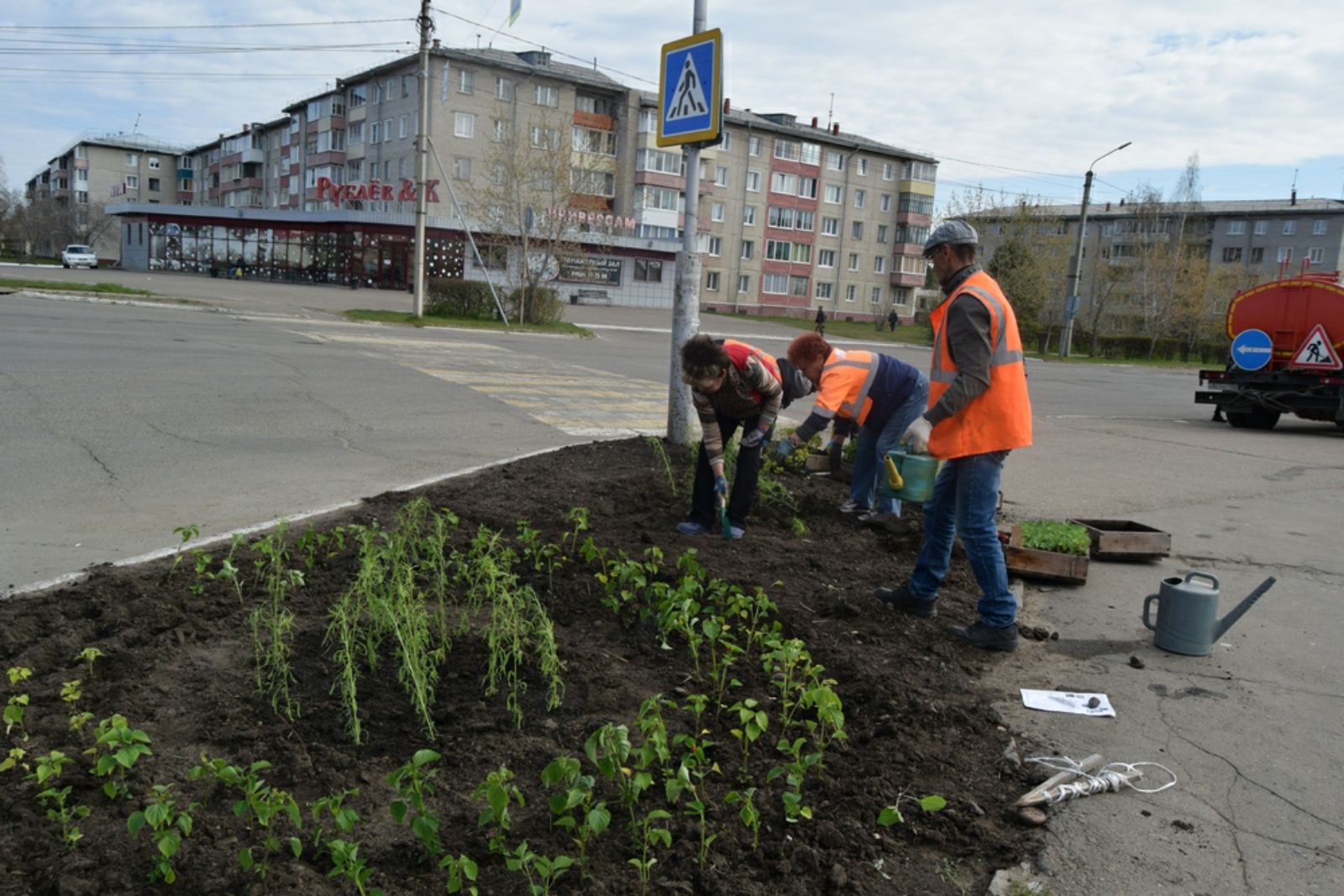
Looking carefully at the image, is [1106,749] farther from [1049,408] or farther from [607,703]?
[1049,408]

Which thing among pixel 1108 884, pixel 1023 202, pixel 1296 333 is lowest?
pixel 1108 884

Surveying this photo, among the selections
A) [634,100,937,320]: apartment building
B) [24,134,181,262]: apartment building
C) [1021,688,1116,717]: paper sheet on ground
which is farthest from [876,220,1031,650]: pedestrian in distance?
[24,134,181,262]: apartment building

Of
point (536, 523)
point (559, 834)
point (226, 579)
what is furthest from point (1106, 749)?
point (226, 579)

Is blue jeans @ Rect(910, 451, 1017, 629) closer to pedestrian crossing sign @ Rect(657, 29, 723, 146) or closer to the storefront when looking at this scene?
pedestrian crossing sign @ Rect(657, 29, 723, 146)

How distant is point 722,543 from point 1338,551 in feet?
17.0

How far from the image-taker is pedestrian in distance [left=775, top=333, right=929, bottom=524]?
6477mm

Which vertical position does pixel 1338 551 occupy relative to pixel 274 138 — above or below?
below

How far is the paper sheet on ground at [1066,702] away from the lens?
414cm

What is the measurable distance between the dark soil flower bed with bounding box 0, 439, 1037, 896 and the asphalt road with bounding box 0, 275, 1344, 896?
0.38 m

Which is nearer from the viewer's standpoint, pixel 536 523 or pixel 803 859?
pixel 803 859

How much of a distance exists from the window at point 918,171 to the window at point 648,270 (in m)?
29.2

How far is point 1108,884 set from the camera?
2867mm

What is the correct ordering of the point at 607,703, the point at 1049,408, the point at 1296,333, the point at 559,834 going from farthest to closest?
the point at 1049,408 < the point at 1296,333 < the point at 607,703 < the point at 559,834

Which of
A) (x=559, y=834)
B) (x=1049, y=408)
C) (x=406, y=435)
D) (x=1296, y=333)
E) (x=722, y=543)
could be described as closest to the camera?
(x=559, y=834)
